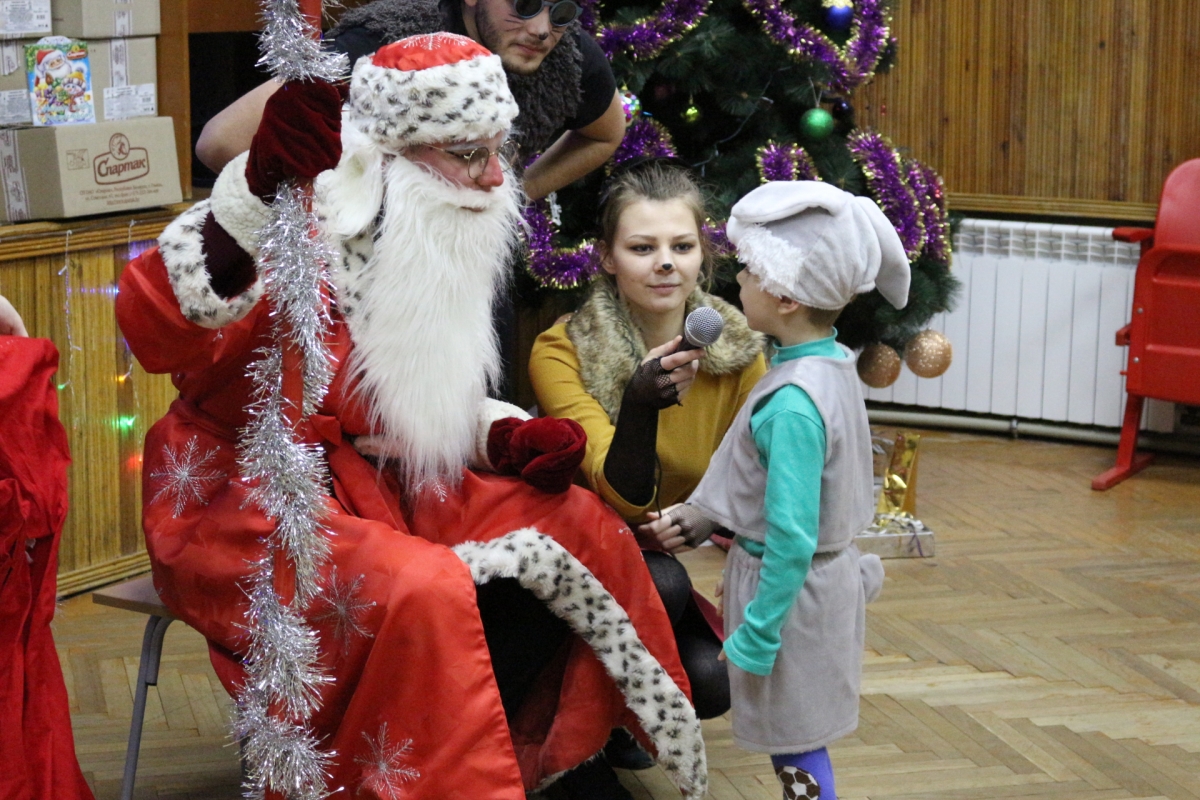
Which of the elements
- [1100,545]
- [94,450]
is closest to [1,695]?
[94,450]

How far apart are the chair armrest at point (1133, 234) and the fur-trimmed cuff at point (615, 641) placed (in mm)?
2959

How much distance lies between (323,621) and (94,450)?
1.84 metres

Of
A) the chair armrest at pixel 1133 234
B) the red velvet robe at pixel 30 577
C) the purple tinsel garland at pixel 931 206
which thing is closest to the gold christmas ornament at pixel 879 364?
the purple tinsel garland at pixel 931 206

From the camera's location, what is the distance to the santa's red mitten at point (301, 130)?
1.54m

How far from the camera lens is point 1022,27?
205 inches

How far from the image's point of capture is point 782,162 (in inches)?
159

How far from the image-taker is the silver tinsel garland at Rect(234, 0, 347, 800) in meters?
1.62

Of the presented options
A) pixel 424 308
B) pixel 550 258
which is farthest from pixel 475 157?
pixel 550 258

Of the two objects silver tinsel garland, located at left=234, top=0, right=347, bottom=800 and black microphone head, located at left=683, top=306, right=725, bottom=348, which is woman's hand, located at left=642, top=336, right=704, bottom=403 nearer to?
black microphone head, located at left=683, top=306, right=725, bottom=348

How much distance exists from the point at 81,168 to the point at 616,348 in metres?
1.58

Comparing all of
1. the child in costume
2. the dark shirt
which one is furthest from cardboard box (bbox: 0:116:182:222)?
the child in costume

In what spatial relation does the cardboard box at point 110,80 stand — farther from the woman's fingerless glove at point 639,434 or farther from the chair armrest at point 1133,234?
the chair armrest at point 1133,234

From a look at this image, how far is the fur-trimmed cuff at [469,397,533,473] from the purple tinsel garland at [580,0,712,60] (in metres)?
1.85

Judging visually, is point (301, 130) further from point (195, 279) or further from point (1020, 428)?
point (1020, 428)
